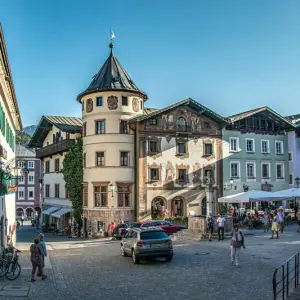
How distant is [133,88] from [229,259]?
25173 millimetres

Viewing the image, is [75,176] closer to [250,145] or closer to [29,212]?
[250,145]

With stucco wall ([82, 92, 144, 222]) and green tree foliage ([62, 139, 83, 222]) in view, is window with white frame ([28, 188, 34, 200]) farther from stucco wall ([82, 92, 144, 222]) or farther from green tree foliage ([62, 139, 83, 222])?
stucco wall ([82, 92, 144, 222])

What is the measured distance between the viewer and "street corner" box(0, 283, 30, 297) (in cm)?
1503

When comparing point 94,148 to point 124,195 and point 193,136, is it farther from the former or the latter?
point 193,136

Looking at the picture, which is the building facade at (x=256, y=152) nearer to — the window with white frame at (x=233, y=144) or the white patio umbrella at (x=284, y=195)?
the window with white frame at (x=233, y=144)

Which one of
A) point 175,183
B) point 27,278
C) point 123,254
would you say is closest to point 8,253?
point 27,278

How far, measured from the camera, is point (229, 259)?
2166 cm

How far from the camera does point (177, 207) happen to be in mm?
44000

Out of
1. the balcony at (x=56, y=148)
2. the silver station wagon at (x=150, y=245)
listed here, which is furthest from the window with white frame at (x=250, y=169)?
the silver station wagon at (x=150, y=245)

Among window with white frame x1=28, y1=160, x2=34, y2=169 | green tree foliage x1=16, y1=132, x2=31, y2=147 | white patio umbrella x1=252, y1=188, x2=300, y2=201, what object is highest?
green tree foliage x1=16, y1=132, x2=31, y2=147

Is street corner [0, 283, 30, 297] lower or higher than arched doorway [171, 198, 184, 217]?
lower

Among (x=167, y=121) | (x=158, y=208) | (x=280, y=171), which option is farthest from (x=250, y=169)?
(x=158, y=208)

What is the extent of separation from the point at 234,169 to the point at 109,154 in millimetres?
13717

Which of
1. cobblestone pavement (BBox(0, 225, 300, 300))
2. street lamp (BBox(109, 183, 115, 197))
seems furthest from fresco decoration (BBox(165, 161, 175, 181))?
cobblestone pavement (BBox(0, 225, 300, 300))
